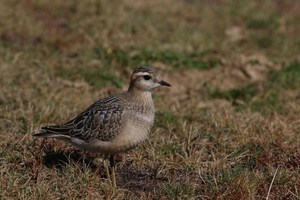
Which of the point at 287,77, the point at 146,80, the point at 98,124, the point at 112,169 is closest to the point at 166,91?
the point at 287,77

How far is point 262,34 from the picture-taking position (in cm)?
1405

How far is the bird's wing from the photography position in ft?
23.9

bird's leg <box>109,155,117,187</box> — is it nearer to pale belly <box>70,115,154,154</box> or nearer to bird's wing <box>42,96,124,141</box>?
pale belly <box>70,115,154,154</box>

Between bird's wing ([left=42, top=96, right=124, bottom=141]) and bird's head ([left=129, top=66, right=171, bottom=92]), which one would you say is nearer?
bird's wing ([left=42, top=96, right=124, bottom=141])

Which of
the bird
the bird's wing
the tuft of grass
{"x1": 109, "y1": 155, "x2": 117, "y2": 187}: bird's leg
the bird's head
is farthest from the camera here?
the tuft of grass

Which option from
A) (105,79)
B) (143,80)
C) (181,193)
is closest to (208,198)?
(181,193)

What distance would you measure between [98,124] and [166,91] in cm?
387

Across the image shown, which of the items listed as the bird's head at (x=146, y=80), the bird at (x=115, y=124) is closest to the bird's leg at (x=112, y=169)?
the bird at (x=115, y=124)

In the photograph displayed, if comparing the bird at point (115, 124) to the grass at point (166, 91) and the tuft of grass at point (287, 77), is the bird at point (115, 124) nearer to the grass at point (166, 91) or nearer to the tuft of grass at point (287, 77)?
the grass at point (166, 91)

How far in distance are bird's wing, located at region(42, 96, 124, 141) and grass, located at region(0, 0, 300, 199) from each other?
33 centimetres

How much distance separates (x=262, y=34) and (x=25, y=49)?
16.3ft

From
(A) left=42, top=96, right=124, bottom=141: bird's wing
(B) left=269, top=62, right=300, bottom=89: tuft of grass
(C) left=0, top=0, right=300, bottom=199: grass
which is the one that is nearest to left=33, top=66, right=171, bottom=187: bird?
(A) left=42, top=96, right=124, bottom=141: bird's wing

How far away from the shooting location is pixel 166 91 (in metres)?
11.2

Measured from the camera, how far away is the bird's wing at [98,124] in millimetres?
7281
